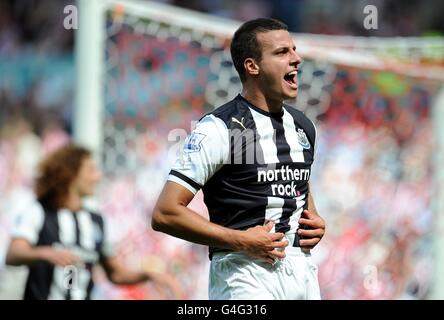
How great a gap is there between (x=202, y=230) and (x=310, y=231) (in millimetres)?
491

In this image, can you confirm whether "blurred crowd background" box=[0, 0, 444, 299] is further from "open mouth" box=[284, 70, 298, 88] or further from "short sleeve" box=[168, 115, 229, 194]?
"short sleeve" box=[168, 115, 229, 194]

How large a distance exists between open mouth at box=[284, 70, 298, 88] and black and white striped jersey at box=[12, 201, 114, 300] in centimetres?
213

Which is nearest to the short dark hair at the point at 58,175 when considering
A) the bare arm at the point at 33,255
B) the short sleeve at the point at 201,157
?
the bare arm at the point at 33,255

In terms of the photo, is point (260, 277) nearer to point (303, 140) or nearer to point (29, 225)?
point (303, 140)

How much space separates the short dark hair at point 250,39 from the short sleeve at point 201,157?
0.40 metres

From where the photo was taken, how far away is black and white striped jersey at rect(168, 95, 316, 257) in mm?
3977

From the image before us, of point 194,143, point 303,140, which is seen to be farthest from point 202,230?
point 303,140

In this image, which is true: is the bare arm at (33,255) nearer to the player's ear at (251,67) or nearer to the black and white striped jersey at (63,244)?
the black and white striped jersey at (63,244)

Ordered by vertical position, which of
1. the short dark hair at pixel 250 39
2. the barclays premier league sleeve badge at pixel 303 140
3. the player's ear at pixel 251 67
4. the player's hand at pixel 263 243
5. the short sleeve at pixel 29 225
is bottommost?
the player's hand at pixel 263 243

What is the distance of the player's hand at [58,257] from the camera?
5.40 m

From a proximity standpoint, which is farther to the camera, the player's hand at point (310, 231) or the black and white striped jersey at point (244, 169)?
the player's hand at point (310, 231)

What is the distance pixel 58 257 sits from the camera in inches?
213

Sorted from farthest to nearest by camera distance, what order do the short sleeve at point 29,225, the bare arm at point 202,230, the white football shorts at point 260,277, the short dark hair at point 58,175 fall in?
the short dark hair at point 58,175 → the short sleeve at point 29,225 → the white football shorts at point 260,277 → the bare arm at point 202,230
